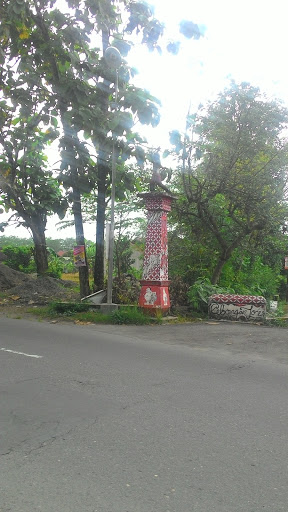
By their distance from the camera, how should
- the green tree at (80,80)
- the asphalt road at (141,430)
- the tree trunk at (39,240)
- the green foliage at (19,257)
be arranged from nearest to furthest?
1. the asphalt road at (141,430)
2. the green tree at (80,80)
3. the tree trunk at (39,240)
4. the green foliage at (19,257)

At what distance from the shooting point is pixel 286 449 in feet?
13.5

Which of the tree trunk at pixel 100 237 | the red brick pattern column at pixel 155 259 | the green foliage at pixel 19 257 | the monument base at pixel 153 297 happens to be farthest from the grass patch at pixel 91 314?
the green foliage at pixel 19 257

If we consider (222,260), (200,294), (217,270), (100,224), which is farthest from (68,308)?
(222,260)

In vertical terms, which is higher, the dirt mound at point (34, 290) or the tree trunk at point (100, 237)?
the tree trunk at point (100, 237)

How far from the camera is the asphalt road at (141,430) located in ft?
10.8

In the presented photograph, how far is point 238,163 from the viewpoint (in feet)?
47.9

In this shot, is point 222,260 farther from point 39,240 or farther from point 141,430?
point 141,430

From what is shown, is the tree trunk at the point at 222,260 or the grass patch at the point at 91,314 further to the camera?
the tree trunk at the point at 222,260

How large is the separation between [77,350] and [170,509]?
5.34m

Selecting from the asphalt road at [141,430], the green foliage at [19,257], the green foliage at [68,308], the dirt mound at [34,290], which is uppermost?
the green foliage at [19,257]

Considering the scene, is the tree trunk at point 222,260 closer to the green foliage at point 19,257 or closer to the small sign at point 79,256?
the small sign at point 79,256

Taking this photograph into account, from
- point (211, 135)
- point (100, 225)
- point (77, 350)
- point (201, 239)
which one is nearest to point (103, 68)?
point (211, 135)

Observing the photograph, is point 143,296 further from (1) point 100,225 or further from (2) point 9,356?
(2) point 9,356

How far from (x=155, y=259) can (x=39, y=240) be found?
874 cm
